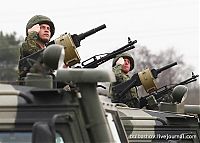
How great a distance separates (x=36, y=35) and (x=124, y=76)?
4851 millimetres

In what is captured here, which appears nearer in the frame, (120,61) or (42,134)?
(42,134)

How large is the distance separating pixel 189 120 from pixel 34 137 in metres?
4.58

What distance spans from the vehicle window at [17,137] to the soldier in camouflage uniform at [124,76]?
641cm

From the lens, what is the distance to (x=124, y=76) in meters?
11.0

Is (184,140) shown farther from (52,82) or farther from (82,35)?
(52,82)

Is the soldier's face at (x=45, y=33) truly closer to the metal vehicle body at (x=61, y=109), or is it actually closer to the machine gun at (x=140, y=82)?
the metal vehicle body at (x=61, y=109)

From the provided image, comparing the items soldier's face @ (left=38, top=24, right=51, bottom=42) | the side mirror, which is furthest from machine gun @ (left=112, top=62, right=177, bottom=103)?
the side mirror

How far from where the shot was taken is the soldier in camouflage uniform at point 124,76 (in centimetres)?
1060

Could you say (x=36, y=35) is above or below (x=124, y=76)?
below

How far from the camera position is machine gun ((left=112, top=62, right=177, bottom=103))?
10.6 meters

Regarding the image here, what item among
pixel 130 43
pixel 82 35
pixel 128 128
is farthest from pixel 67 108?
pixel 130 43

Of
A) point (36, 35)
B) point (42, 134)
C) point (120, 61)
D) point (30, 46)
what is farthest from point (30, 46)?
point (120, 61)

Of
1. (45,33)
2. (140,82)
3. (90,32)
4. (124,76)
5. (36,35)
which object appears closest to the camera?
(36,35)

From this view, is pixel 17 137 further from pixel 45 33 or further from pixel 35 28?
pixel 35 28
